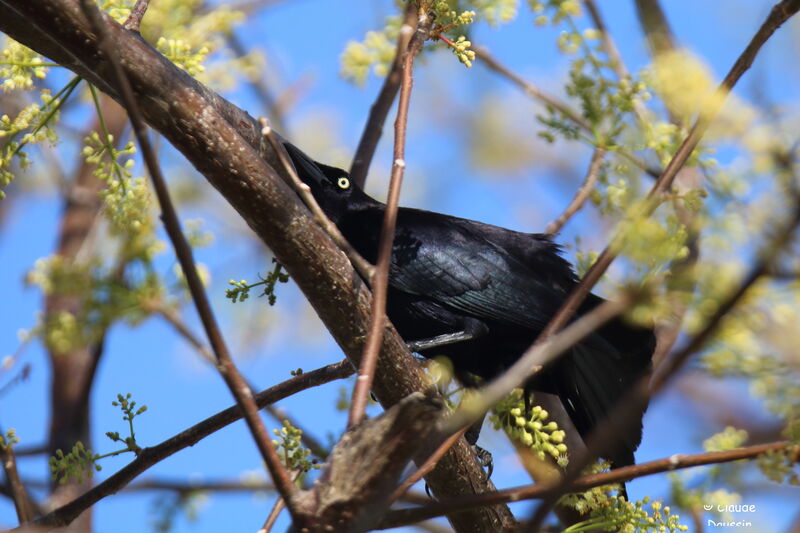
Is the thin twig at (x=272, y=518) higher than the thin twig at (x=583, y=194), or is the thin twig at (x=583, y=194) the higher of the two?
the thin twig at (x=583, y=194)

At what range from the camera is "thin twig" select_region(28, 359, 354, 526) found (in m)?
3.69

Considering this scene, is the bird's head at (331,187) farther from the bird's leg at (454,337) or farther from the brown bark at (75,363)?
the brown bark at (75,363)

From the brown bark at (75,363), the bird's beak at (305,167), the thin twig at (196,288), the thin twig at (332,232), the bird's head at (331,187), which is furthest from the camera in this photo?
the brown bark at (75,363)

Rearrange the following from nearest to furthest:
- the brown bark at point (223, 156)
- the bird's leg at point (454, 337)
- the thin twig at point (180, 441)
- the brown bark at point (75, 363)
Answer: the brown bark at point (223, 156) → the thin twig at point (180, 441) → the bird's leg at point (454, 337) → the brown bark at point (75, 363)

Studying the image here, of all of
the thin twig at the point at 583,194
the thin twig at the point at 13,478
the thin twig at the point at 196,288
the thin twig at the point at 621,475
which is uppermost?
the thin twig at the point at 583,194

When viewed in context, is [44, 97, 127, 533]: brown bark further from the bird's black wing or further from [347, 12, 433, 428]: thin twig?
[347, 12, 433, 428]: thin twig

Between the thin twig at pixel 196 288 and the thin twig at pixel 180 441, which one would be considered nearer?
the thin twig at pixel 196 288

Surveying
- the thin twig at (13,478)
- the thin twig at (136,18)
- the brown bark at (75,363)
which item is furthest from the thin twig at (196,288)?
the brown bark at (75,363)

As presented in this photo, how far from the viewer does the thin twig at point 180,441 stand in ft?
12.1

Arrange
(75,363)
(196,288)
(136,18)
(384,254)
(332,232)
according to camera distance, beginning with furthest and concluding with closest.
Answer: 1. (75,363)
2. (136,18)
3. (332,232)
4. (384,254)
5. (196,288)

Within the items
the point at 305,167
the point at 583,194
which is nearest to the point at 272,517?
the point at 305,167

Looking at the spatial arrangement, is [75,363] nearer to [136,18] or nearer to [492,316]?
[492,316]

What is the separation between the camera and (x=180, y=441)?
387cm

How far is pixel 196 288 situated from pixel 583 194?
144 inches
